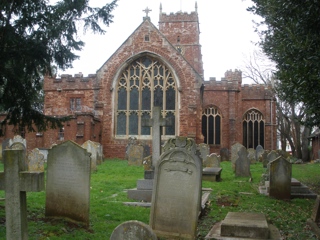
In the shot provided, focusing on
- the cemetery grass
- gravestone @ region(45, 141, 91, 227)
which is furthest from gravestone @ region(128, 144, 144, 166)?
gravestone @ region(45, 141, 91, 227)

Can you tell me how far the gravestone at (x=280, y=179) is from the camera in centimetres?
998

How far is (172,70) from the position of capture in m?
25.1

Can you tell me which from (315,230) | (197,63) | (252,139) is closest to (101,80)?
(252,139)

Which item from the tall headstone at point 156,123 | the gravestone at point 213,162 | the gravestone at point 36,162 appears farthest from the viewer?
the gravestone at point 213,162

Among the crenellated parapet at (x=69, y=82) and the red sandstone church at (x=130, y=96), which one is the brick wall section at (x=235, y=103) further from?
the crenellated parapet at (x=69, y=82)

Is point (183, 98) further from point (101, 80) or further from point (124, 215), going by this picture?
point (124, 215)

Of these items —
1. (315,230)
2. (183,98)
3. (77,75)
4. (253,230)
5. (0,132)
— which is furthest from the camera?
(77,75)

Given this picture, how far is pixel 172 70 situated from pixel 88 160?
1880 cm

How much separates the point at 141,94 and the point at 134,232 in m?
21.5

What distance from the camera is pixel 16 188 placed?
4.57 metres

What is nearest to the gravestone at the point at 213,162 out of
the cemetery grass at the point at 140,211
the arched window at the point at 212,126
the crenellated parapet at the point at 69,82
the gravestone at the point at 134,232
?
the cemetery grass at the point at 140,211

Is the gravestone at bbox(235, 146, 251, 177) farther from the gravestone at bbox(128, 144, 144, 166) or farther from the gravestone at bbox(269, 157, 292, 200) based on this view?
the gravestone at bbox(128, 144, 144, 166)

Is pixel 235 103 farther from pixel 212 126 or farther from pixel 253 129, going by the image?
pixel 253 129

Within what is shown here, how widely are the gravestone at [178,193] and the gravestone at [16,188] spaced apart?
223 centimetres
